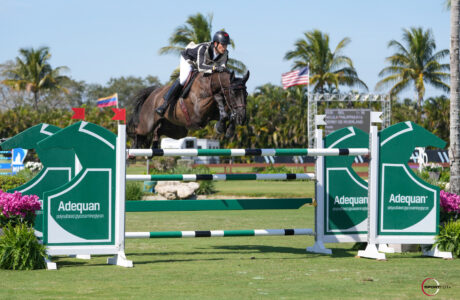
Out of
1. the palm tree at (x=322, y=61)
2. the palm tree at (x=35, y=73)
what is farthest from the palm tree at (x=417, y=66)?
Result: the palm tree at (x=35, y=73)

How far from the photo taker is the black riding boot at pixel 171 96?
825 centimetres

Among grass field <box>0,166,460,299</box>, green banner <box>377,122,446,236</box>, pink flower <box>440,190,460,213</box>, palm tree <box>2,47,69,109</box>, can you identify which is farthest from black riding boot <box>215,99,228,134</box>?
palm tree <box>2,47,69,109</box>

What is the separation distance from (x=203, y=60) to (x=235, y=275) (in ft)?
11.3

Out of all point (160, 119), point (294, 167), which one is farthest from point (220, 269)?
point (294, 167)

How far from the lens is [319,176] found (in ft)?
21.9

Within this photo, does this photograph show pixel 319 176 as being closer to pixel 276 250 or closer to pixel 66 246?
pixel 276 250

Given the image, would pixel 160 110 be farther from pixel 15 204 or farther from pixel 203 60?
pixel 15 204

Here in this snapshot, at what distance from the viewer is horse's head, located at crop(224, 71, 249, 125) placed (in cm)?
720

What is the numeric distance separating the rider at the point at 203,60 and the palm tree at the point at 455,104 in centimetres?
456

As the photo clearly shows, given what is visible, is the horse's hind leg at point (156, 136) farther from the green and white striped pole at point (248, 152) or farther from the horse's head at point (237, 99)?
the green and white striped pole at point (248, 152)

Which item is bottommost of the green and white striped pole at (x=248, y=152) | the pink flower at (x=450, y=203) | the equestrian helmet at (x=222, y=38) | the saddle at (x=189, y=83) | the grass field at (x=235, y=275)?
the grass field at (x=235, y=275)

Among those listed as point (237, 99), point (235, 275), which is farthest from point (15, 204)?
point (237, 99)

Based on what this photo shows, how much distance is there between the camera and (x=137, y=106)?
9.13m

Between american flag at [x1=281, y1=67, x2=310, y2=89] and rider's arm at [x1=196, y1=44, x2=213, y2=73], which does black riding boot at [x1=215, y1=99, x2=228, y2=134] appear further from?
american flag at [x1=281, y1=67, x2=310, y2=89]
